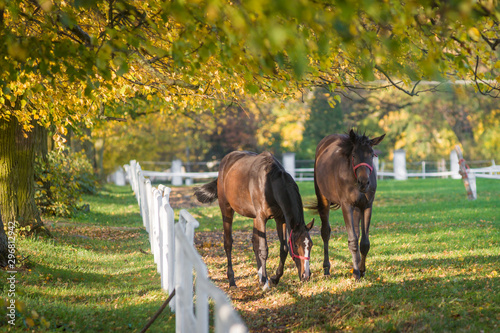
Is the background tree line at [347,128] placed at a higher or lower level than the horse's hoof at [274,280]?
higher

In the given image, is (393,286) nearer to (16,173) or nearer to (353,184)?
(353,184)

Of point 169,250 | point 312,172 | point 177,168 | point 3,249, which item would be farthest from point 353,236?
point 312,172

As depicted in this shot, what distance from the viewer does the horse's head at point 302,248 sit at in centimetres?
683

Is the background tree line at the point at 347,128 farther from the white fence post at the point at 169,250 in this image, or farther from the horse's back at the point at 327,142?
the white fence post at the point at 169,250

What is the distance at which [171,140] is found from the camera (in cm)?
4031

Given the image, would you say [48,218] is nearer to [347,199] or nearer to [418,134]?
[347,199]

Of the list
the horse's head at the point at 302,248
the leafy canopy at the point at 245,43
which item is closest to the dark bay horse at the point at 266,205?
the horse's head at the point at 302,248

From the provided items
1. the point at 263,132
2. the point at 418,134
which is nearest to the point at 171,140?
the point at 263,132

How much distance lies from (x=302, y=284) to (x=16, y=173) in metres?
5.78

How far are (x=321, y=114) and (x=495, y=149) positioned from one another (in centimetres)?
1432

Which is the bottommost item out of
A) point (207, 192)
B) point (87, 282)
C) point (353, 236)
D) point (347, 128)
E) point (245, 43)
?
point (87, 282)

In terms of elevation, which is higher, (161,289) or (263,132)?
(263,132)

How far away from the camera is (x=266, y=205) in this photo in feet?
23.8

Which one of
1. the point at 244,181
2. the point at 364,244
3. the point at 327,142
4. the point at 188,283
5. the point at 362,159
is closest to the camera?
the point at 188,283
